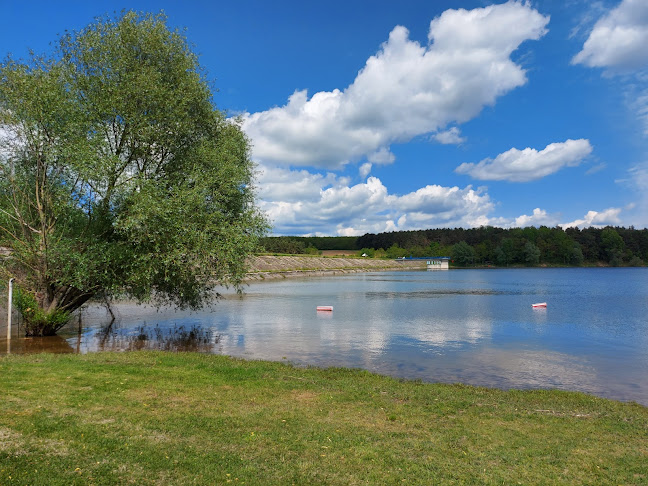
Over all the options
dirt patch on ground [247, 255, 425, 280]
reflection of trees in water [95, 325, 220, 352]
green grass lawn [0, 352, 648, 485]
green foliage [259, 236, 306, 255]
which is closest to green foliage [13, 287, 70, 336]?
reflection of trees in water [95, 325, 220, 352]

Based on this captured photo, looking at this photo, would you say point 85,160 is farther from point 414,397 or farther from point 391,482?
point 391,482

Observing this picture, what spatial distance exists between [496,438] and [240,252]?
1631 cm

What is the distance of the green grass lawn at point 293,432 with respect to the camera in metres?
7.82

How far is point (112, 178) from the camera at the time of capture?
908 inches

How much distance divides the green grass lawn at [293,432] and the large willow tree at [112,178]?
8.23 m

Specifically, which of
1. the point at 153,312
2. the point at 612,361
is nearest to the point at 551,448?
the point at 612,361

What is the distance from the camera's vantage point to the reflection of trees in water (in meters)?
24.2

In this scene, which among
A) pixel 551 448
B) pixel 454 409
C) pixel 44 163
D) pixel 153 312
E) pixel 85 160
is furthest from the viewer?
pixel 153 312

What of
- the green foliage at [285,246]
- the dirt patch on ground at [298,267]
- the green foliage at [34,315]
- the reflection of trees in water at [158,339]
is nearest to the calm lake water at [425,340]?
the reflection of trees in water at [158,339]

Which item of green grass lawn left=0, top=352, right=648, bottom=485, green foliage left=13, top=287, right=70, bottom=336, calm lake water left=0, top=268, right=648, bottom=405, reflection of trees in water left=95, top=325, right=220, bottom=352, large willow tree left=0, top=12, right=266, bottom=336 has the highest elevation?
large willow tree left=0, top=12, right=266, bottom=336

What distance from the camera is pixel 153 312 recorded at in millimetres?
40438

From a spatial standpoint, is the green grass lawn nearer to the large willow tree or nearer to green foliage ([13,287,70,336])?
the large willow tree

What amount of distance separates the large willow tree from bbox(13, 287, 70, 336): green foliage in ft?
0.23

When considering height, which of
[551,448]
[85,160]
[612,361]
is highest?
[85,160]
